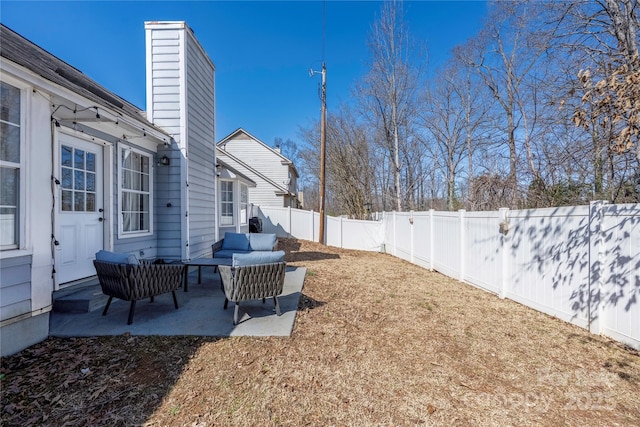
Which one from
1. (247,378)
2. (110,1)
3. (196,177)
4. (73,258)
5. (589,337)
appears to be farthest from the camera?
(196,177)

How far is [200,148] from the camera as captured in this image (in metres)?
7.21

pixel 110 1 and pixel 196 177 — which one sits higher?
pixel 110 1

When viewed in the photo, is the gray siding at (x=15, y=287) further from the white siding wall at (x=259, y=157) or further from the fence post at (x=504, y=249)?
the white siding wall at (x=259, y=157)

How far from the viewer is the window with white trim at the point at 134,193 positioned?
5309 mm

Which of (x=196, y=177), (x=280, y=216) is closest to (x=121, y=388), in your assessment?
(x=196, y=177)

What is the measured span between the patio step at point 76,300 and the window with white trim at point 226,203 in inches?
195

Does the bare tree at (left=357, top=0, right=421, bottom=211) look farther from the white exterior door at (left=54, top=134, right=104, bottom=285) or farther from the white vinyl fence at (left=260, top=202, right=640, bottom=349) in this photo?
the white exterior door at (left=54, top=134, right=104, bottom=285)

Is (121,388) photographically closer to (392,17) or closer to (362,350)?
(362,350)

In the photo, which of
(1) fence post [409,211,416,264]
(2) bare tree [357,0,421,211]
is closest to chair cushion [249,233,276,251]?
(1) fence post [409,211,416,264]

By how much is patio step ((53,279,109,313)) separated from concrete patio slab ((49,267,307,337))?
7cm

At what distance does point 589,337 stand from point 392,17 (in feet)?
49.6

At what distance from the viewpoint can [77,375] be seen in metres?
2.71

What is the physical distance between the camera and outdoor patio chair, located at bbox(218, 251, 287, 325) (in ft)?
12.2

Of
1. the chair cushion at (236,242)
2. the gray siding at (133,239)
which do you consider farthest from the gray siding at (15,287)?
the chair cushion at (236,242)
